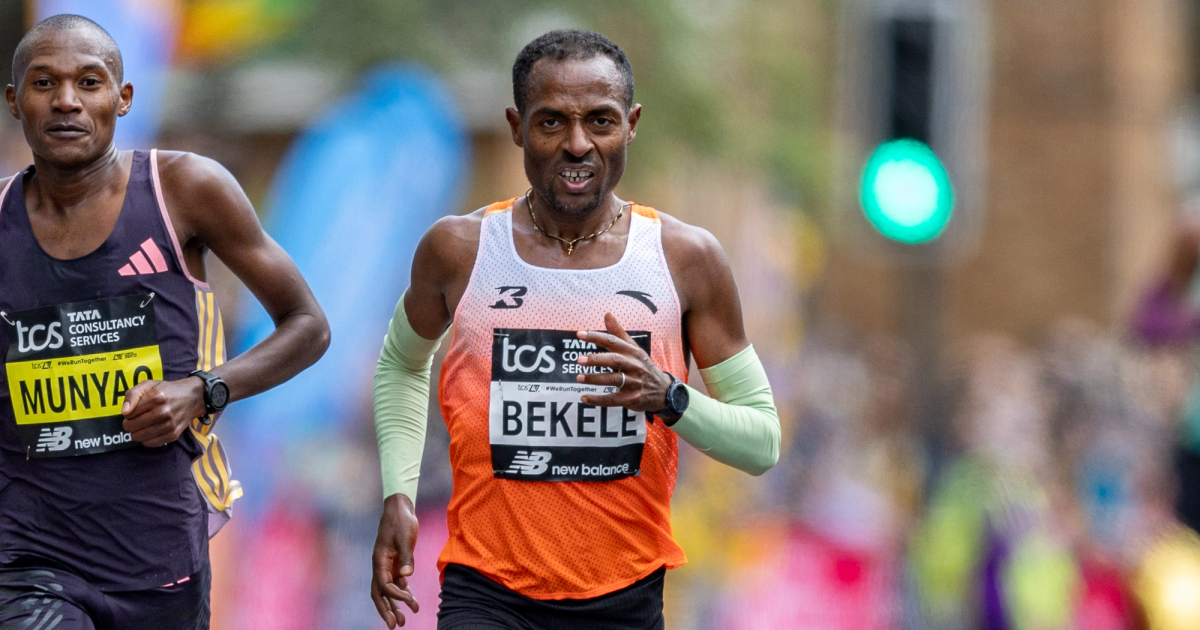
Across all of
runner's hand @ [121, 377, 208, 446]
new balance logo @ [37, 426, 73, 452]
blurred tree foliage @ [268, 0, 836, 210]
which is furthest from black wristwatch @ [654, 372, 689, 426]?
blurred tree foliage @ [268, 0, 836, 210]

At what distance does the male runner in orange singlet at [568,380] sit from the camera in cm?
408

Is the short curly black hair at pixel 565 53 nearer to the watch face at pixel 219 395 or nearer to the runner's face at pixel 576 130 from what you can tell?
the runner's face at pixel 576 130

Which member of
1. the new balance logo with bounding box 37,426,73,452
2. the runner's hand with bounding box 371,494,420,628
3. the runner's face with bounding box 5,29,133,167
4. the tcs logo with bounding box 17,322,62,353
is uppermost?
the runner's face with bounding box 5,29,133,167

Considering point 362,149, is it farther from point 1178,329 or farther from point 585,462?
point 585,462

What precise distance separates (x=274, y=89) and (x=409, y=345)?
9.76 m

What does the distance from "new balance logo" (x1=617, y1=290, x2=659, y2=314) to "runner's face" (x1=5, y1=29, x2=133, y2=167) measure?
1.39 m

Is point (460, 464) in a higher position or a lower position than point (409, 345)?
lower

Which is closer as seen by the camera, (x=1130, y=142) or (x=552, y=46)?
(x=552, y=46)

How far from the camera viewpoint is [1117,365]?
12.1 m

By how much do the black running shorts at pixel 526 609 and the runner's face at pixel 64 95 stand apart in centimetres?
144

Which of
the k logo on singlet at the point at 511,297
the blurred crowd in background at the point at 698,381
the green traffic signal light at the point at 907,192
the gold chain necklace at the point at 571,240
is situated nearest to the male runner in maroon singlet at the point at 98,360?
the k logo on singlet at the point at 511,297

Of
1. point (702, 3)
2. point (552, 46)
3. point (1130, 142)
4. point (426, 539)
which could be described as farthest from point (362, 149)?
point (1130, 142)

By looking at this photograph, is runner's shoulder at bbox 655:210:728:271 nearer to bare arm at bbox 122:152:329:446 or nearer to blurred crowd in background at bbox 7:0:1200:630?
bare arm at bbox 122:152:329:446

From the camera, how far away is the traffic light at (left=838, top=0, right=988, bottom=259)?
10391 mm
